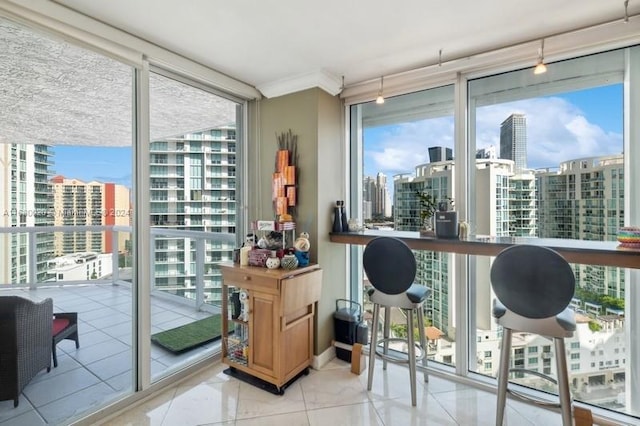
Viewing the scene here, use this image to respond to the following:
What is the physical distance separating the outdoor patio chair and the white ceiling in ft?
5.96

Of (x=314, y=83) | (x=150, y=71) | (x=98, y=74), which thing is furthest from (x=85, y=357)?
(x=314, y=83)

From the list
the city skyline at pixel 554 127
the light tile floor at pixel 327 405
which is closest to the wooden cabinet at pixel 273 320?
the light tile floor at pixel 327 405

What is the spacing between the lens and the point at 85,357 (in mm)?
2084

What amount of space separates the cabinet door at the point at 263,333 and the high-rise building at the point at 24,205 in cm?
137

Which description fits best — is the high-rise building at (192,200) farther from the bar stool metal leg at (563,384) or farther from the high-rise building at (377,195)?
the bar stool metal leg at (563,384)

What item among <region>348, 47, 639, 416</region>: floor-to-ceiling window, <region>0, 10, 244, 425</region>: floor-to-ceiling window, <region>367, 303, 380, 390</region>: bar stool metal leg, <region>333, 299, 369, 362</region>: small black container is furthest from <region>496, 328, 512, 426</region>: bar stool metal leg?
<region>0, 10, 244, 425</region>: floor-to-ceiling window

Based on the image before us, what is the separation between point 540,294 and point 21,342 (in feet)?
9.74

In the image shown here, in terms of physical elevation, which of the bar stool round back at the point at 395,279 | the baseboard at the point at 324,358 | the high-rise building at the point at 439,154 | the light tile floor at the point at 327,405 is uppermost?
the high-rise building at the point at 439,154

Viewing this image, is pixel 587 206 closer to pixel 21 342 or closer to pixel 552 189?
pixel 552 189

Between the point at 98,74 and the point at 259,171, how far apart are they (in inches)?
56.9

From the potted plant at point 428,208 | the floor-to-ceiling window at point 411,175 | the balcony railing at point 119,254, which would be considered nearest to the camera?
the balcony railing at point 119,254

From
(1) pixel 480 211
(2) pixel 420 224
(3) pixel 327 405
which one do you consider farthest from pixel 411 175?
(3) pixel 327 405

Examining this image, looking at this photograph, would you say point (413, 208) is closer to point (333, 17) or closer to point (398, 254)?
point (398, 254)

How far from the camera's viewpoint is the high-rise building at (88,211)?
75.9 inches
